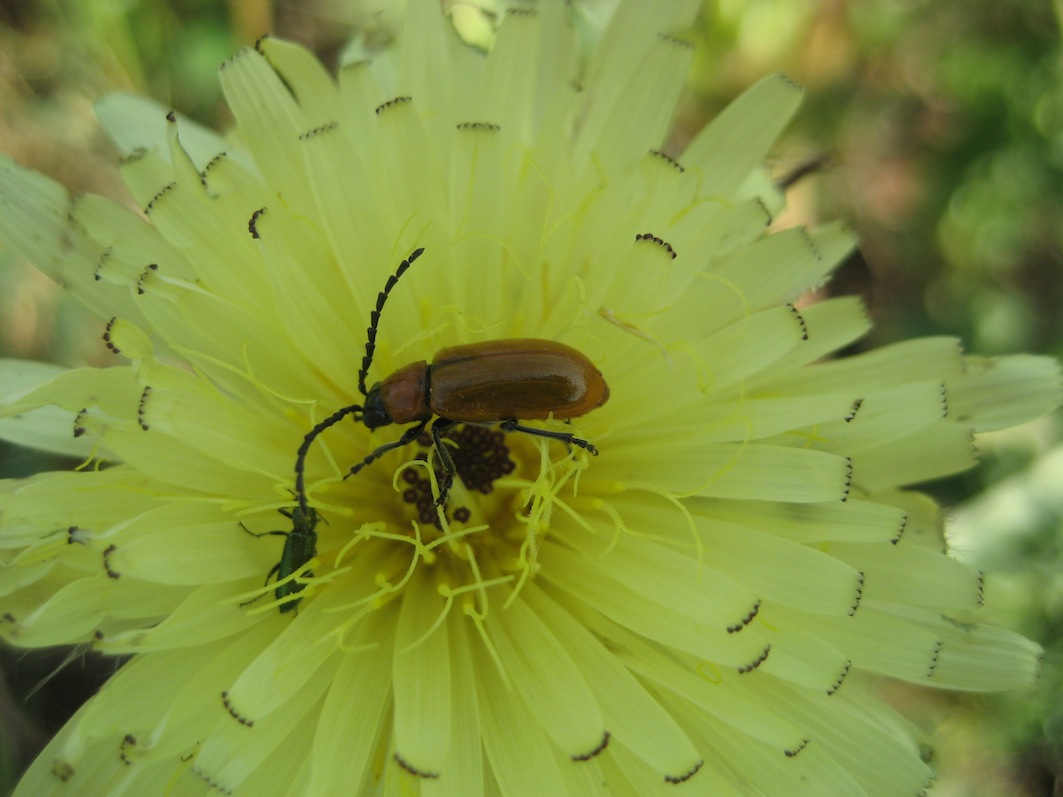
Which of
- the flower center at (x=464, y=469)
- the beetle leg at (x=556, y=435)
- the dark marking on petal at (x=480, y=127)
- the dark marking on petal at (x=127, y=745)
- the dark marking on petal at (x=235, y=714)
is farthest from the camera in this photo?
the flower center at (x=464, y=469)

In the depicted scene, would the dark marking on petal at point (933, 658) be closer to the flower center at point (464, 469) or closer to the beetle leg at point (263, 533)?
the flower center at point (464, 469)

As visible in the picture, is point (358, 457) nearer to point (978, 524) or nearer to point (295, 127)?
point (295, 127)

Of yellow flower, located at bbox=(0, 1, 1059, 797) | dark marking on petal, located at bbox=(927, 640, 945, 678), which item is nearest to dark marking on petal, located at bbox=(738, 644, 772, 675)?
yellow flower, located at bbox=(0, 1, 1059, 797)

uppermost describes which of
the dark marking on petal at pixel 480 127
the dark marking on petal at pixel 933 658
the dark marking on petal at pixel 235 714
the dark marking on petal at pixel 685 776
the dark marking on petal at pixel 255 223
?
the dark marking on petal at pixel 255 223

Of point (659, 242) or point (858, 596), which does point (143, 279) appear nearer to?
point (659, 242)

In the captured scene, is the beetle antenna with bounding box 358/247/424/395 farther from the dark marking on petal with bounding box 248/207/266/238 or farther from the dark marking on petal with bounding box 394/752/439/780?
the dark marking on petal with bounding box 394/752/439/780

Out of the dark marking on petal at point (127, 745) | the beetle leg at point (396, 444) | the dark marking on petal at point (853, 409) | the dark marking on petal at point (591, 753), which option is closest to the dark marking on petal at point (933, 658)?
the dark marking on petal at point (853, 409)
